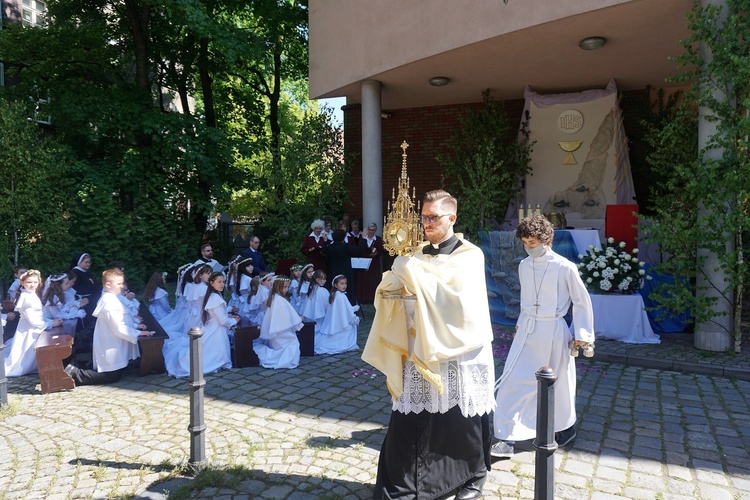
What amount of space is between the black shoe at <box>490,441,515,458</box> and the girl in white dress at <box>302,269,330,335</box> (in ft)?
15.5

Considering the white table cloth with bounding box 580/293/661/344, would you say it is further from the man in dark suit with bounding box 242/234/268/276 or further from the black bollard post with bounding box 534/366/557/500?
the man in dark suit with bounding box 242/234/268/276

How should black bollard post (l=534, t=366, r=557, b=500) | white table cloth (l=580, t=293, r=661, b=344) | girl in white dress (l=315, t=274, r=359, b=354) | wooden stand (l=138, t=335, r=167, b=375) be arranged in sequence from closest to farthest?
1. black bollard post (l=534, t=366, r=557, b=500)
2. wooden stand (l=138, t=335, r=167, b=375)
3. girl in white dress (l=315, t=274, r=359, b=354)
4. white table cloth (l=580, t=293, r=661, b=344)

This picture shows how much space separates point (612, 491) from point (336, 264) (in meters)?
7.90

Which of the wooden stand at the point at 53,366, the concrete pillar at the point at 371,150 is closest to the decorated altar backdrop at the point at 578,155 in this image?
the concrete pillar at the point at 371,150

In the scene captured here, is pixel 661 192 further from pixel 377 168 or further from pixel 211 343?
pixel 211 343

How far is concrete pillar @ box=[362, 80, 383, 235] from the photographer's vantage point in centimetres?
1212

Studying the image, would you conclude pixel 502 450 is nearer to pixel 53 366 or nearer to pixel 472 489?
pixel 472 489

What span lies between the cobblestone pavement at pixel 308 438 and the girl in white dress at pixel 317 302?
6.11ft

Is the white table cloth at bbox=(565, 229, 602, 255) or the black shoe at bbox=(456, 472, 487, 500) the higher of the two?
the white table cloth at bbox=(565, 229, 602, 255)

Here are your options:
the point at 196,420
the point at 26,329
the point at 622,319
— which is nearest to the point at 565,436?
the point at 196,420

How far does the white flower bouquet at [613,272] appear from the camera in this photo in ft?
28.0

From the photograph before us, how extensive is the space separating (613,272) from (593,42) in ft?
14.2

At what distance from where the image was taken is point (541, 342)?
4.50 m

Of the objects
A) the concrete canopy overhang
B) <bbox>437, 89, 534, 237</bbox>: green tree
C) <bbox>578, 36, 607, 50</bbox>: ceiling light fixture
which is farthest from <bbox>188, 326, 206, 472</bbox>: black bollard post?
<bbox>578, 36, 607, 50</bbox>: ceiling light fixture
